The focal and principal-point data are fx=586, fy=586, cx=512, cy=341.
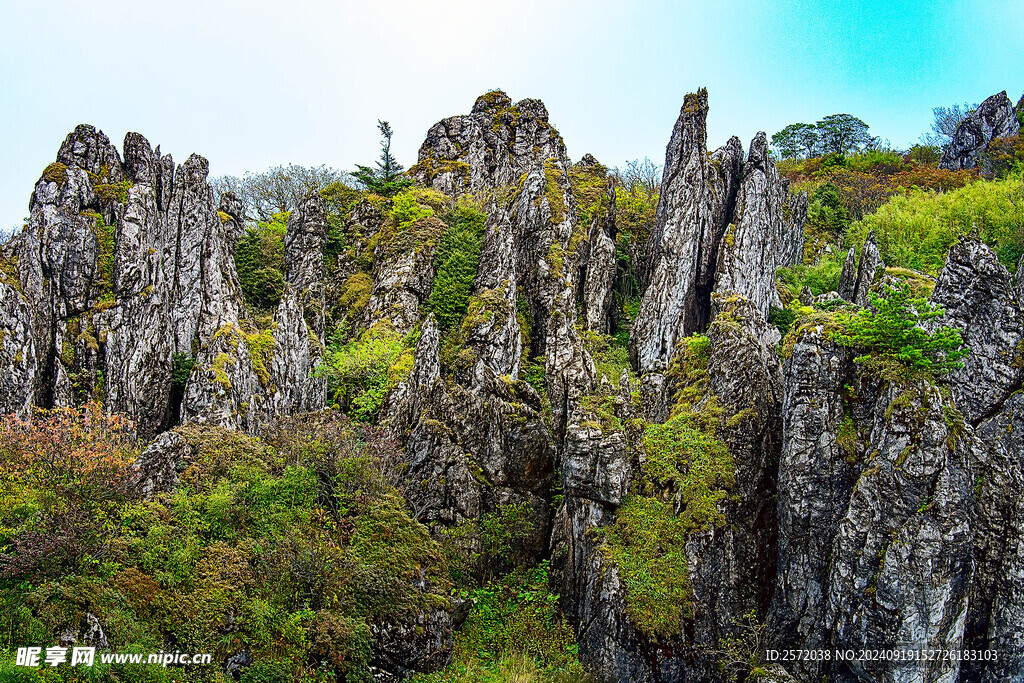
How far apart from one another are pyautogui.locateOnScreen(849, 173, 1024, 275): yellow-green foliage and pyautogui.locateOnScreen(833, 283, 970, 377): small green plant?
47.4 feet

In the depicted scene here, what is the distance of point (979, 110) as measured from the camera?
5369 centimetres

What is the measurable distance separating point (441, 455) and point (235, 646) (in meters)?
9.94

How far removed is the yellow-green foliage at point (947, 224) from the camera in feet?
97.9

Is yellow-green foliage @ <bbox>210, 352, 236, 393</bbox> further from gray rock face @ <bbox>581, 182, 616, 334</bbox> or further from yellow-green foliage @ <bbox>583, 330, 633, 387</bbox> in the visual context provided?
gray rock face @ <bbox>581, 182, 616, 334</bbox>

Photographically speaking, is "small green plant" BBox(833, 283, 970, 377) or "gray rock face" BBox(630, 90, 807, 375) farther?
"gray rock face" BBox(630, 90, 807, 375)

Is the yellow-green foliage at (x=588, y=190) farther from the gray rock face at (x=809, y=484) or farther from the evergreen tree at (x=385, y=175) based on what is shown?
the gray rock face at (x=809, y=484)

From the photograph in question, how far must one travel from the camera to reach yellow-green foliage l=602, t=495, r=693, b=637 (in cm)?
1586

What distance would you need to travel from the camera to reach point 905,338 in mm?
15102

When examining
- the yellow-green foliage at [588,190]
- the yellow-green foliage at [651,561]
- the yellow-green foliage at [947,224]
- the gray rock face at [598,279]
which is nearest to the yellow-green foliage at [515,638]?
the yellow-green foliage at [651,561]

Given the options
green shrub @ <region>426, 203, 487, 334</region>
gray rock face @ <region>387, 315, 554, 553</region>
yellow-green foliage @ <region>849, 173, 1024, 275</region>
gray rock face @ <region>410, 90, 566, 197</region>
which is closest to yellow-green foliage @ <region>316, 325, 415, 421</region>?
gray rock face @ <region>387, 315, 554, 553</region>

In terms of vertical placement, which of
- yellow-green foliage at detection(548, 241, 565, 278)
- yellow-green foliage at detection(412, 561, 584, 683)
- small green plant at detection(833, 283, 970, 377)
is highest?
yellow-green foliage at detection(548, 241, 565, 278)

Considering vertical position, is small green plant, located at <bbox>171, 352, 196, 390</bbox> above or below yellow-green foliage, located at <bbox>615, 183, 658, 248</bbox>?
below

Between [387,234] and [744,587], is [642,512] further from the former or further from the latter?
[387,234]

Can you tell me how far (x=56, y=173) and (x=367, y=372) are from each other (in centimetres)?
1773
